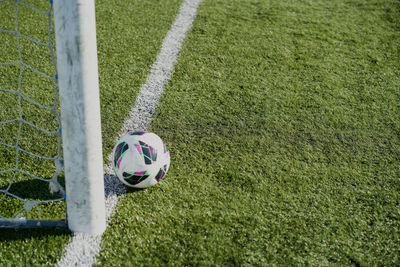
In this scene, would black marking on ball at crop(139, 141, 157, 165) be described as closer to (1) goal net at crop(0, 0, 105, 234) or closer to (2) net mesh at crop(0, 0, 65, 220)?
(1) goal net at crop(0, 0, 105, 234)

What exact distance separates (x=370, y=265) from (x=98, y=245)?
→ 1.68 metres

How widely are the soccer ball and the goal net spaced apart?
344 mm

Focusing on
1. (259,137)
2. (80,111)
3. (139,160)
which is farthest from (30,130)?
(259,137)

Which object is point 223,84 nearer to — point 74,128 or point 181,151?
point 181,151

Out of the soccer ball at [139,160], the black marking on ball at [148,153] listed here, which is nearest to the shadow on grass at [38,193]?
the soccer ball at [139,160]

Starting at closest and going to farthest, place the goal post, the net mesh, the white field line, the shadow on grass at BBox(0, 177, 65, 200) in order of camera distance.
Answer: the goal post, the white field line, the net mesh, the shadow on grass at BBox(0, 177, 65, 200)

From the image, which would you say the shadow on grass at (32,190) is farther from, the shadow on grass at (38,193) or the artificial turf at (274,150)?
the artificial turf at (274,150)

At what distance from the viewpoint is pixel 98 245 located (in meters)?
2.38

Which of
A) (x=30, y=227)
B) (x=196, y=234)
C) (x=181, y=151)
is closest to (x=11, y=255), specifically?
(x=30, y=227)

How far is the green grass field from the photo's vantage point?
2.44m

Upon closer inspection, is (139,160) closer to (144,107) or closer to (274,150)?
(144,107)

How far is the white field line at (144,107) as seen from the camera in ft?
7.66

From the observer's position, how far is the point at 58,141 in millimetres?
2547

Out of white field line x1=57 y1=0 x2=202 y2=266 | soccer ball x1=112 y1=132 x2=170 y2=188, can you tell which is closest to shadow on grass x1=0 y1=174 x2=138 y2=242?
white field line x1=57 y1=0 x2=202 y2=266
